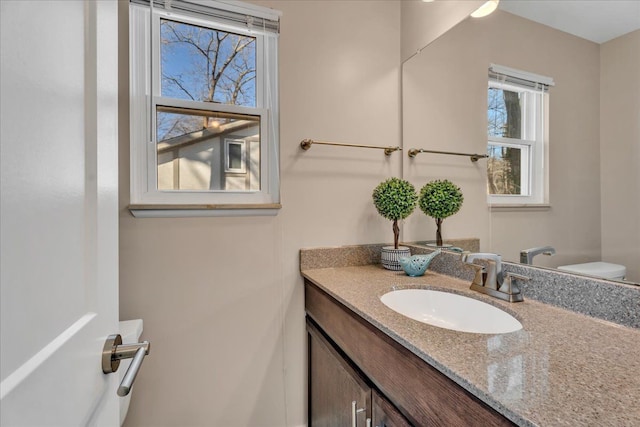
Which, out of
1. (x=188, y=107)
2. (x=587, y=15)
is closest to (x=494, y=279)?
(x=587, y=15)

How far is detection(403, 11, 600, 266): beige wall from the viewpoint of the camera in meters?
0.92

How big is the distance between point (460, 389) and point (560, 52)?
1.06 m

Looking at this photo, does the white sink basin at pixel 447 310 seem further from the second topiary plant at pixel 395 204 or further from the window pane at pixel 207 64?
the window pane at pixel 207 64

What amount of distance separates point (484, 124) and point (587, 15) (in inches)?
17.1

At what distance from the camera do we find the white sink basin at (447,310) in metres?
0.96

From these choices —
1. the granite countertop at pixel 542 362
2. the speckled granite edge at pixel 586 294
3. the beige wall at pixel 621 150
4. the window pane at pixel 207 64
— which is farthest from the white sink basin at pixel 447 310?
the window pane at pixel 207 64

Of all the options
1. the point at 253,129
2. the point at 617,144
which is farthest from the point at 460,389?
the point at 253,129

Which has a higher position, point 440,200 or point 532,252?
point 440,200

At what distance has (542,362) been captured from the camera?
584mm

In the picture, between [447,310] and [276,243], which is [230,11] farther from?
[447,310]

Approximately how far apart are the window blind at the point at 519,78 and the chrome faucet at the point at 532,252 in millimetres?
533

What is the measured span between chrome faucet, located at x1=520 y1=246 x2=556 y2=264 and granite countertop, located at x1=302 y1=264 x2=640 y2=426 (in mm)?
151

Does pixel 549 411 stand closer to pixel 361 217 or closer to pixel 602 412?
pixel 602 412

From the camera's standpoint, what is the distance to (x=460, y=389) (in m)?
0.57
